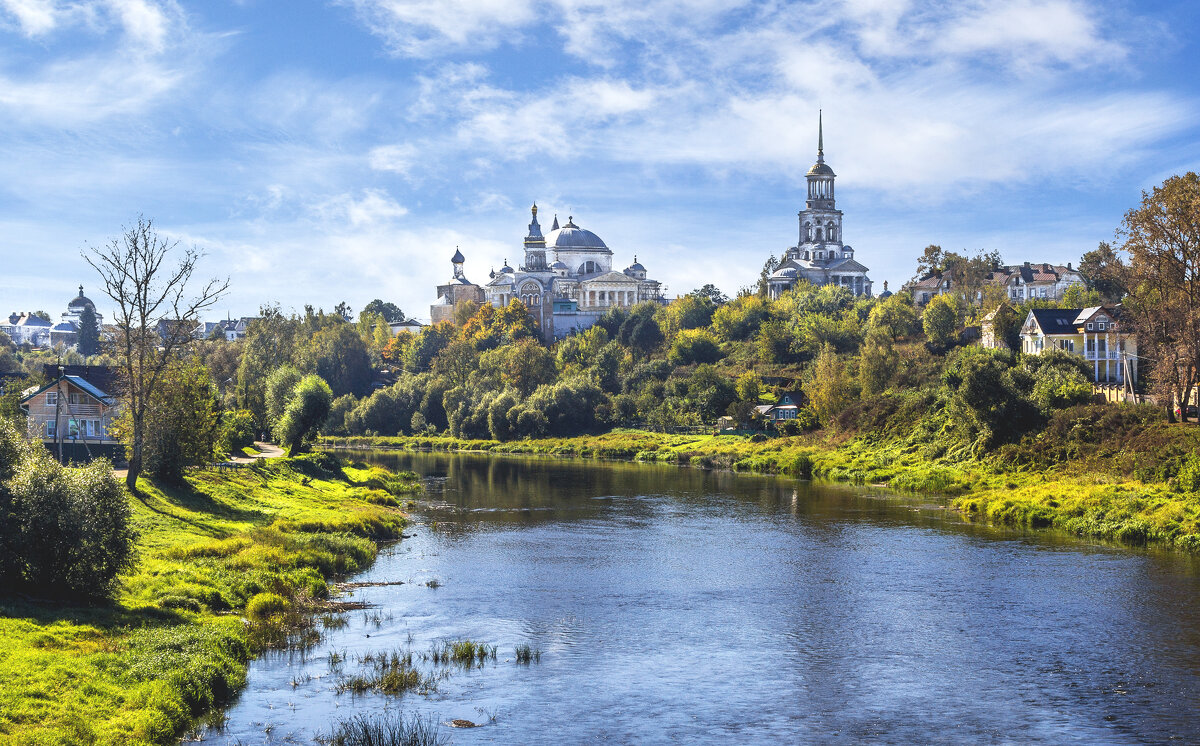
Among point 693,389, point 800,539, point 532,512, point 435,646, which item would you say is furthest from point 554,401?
point 435,646

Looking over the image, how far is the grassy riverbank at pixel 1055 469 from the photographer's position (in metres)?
42.5

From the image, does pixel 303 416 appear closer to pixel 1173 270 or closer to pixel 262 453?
pixel 262 453

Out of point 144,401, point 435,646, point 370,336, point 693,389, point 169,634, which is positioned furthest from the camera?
point 370,336

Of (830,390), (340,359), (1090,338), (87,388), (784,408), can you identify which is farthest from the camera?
(340,359)

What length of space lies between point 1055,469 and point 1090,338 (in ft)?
91.5

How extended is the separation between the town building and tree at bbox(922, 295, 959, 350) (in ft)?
82.7

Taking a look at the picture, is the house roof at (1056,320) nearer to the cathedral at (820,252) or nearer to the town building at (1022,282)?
the town building at (1022,282)

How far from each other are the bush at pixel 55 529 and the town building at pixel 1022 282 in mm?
119819

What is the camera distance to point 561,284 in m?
173

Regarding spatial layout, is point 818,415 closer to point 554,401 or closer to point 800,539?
point 554,401

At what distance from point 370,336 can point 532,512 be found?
422ft

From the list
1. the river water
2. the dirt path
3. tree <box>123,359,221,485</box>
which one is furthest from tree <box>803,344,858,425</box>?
tree <box>123,359,221,485</box>

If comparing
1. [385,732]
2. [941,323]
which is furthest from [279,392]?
[941,323]

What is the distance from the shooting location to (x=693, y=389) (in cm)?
10388
